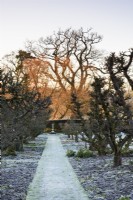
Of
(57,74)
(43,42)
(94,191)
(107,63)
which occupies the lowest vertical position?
(94,191)

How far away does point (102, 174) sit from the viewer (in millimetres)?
15641

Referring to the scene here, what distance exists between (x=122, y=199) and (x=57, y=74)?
43050 millimetres

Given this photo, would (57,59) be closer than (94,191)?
No

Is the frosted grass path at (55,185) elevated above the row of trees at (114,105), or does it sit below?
below

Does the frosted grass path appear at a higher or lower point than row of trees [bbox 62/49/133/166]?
lower

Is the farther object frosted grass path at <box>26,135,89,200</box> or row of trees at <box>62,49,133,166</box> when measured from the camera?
row of trees at <box>62,49,133,166</box>

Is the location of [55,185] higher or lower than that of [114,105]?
lower

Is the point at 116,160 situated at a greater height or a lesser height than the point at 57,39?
lesser

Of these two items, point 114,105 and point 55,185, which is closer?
point 55,185

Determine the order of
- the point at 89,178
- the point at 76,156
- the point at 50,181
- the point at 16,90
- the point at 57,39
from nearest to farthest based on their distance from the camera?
the point at 16,90 → the point at 50,181 → the point at 89,178 → the point at 76,156 → the point at 57,39

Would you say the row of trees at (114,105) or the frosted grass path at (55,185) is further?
the row of trees at (114,105)

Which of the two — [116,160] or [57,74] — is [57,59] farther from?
[116,160]

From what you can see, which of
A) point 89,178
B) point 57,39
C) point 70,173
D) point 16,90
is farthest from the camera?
point 57,39

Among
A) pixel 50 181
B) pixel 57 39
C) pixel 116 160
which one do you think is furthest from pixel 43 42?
pixel 50 181
